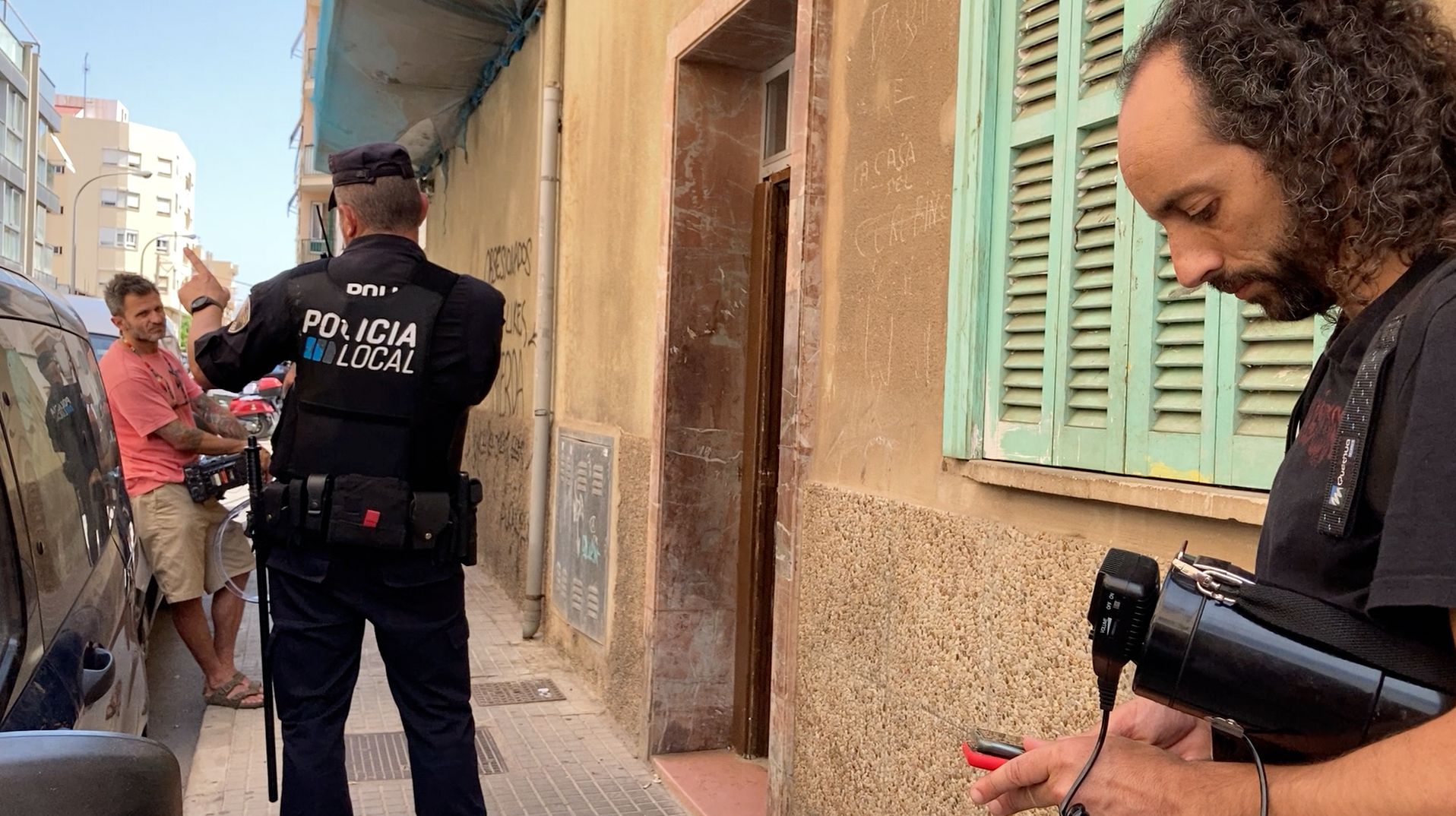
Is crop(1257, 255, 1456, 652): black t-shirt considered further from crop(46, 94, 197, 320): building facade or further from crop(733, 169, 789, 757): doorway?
crop(46, 94, 197, 320): building facade

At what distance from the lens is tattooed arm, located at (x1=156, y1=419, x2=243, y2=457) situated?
17.1 ft

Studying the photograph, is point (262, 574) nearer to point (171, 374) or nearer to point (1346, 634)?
point (171, 374)

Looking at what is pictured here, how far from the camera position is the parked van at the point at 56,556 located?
6.23 ft

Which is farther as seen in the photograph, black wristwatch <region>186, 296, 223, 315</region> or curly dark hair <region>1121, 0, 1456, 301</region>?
black wristwatch <region>186, 296, 223, 315</region>

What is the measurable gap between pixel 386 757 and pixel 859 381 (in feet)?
9.18

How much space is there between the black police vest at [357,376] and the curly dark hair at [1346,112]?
99.2 inches

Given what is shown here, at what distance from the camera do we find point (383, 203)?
3.44 metres

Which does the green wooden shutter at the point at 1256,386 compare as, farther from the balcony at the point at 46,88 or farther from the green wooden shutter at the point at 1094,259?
the balcony at the point at 46,88

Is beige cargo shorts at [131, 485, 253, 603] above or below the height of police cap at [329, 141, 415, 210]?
below

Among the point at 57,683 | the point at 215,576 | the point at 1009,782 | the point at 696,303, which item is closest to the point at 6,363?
the point at 57,683

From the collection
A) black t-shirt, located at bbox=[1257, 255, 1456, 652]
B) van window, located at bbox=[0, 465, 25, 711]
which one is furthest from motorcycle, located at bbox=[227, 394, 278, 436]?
black t-shirt, located at bbox=[1257, 255, 1456, 652]

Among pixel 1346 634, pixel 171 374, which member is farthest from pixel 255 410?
pixel 1346 634

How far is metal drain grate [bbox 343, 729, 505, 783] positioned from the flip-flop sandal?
27.0 inches

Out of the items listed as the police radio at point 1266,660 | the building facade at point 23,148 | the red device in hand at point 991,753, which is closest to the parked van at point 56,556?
the red device in hand at point 991,753
